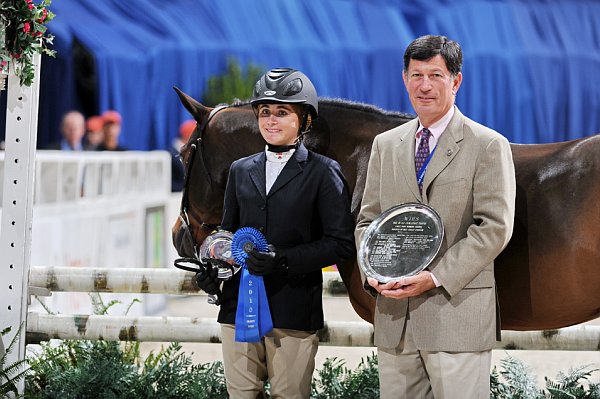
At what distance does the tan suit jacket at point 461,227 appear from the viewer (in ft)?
7.48

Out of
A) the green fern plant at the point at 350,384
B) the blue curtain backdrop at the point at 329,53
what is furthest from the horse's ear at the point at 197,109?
the blue curtain backdrop at the point at 329,53

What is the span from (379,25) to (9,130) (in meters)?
6.60

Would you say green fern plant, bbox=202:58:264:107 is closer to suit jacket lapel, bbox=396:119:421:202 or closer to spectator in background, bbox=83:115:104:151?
spectator in background, bbox=83:115:104:151

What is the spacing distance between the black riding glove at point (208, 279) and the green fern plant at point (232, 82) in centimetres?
716

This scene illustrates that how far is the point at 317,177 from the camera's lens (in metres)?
2.69

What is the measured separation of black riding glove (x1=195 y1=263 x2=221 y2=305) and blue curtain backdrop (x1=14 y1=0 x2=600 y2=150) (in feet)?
22.3

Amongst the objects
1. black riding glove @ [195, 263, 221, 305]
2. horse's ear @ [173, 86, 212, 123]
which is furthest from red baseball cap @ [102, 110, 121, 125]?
black riding glove @ [195, 263, 221, 305]

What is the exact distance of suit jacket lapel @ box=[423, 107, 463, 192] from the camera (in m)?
→ 2.36

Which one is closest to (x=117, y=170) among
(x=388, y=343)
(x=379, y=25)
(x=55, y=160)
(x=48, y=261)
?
(x=55, y=160)

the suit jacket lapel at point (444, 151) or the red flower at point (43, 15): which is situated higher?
the red flower at point (43, 15)

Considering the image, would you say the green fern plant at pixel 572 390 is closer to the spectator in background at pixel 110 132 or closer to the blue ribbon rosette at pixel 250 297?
the blue ribbon rosette at pixel 250 297

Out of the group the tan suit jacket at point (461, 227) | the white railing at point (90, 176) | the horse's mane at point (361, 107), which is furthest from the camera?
the white railing at point (90, 176)

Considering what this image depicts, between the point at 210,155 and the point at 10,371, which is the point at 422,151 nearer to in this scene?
the point at 210,155

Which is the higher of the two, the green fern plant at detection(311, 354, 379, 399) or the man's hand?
the man's hand
